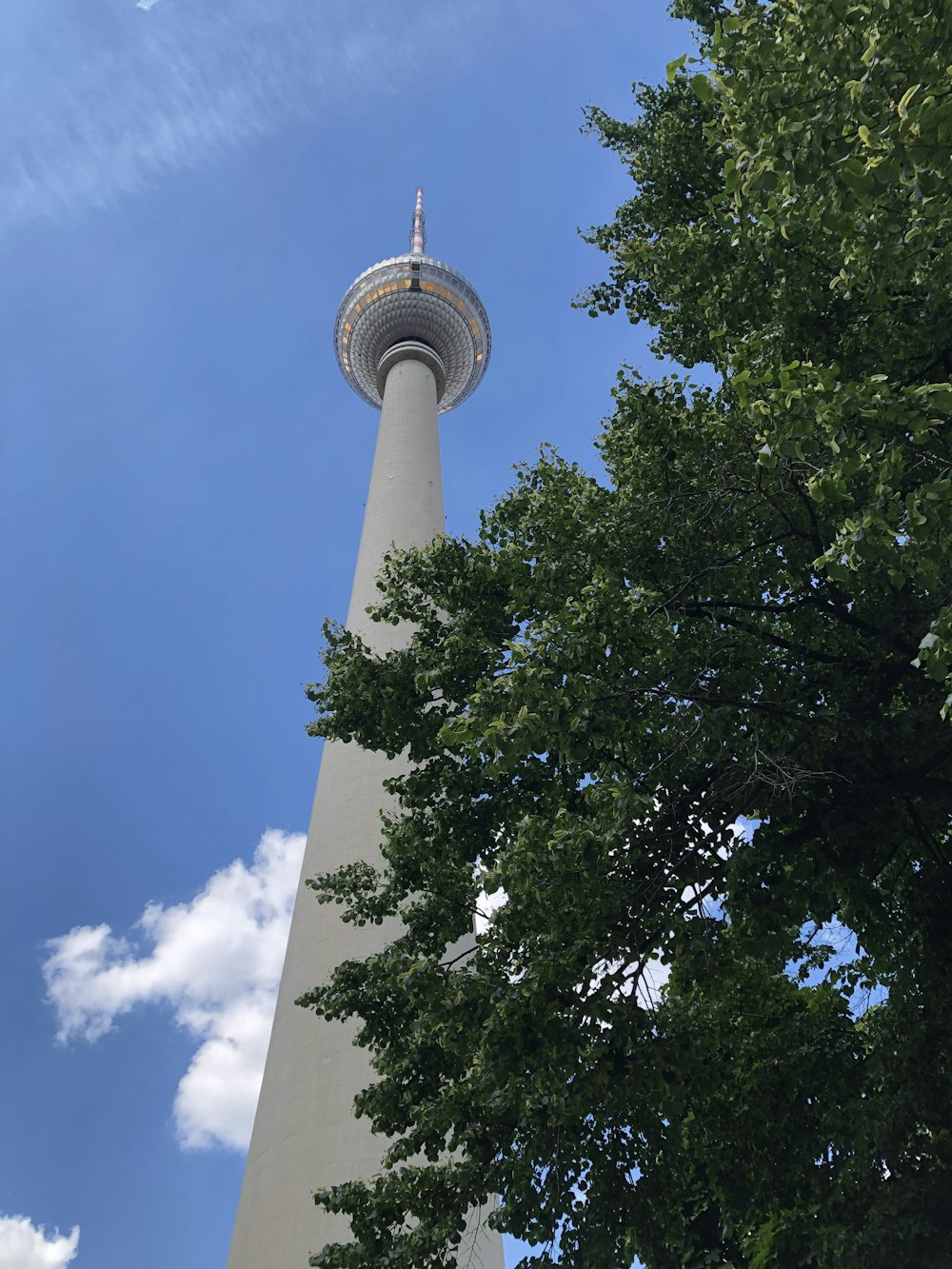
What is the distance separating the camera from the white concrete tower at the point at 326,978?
19.4 metres

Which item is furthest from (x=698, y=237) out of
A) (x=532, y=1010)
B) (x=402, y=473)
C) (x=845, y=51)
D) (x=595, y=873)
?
(x=402, y=473)

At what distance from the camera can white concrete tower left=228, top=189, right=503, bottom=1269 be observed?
1942 cm

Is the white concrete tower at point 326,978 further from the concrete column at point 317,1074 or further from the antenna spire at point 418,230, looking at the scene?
the antenna spire at point 418,230

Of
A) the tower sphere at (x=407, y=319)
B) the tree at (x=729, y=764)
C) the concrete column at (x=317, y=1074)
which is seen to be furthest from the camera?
the tower sphere at (x=407, y=319)

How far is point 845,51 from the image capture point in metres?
7.14

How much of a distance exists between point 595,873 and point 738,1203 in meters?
4.69

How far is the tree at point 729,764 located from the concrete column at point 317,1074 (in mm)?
4995

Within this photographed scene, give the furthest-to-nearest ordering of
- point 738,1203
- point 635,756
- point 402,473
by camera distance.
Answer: point 402,473 < point 738,1203 < point 635,756

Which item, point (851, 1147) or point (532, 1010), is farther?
point (851, 1147)

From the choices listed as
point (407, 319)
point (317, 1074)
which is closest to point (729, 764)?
point (317, 1074)

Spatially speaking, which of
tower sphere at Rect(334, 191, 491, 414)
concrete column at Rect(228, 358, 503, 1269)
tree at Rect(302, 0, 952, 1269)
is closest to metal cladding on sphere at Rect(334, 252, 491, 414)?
tower sphere at Rect(334, 191, 491, 414)

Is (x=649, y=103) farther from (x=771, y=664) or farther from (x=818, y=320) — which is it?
(x=771, y=664)

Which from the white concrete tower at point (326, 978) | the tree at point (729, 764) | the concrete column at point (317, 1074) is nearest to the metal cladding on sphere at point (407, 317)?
the white concrete tower at point (326, 978)

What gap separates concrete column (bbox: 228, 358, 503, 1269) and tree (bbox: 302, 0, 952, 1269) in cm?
500
